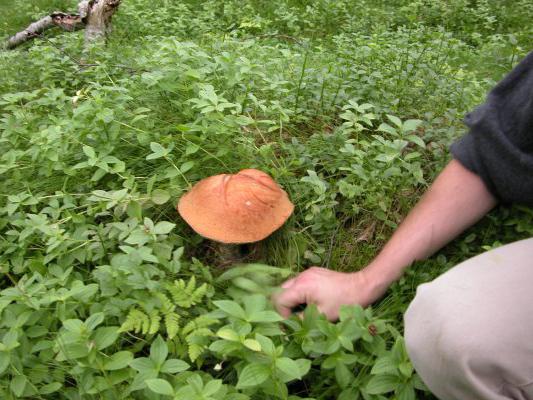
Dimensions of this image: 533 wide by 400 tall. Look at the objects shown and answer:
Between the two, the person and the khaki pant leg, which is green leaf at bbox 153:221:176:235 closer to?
the person

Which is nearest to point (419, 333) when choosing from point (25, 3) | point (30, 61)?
point (30, 61)

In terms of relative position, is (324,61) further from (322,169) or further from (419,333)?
(419,333)

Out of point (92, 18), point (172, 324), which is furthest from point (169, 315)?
point (92, 18)

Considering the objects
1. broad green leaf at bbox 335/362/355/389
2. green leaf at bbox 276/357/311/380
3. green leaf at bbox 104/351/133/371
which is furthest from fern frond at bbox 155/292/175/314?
broad green leaf at bbox 335/362/355/389

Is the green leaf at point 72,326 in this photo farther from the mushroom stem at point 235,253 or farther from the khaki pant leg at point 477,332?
the khaki pant leg at point 477,332

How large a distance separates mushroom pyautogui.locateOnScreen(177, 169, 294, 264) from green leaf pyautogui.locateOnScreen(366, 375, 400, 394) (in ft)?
2.60

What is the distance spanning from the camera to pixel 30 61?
15.4 feet

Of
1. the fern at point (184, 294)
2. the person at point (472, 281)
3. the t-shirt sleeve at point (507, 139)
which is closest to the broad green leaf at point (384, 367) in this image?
the person at point (472, 281)

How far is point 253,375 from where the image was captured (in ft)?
4.81

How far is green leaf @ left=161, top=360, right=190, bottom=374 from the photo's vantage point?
5.11ft

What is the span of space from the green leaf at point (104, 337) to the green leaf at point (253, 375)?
1.71 ft

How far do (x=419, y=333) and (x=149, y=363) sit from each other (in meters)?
0.92

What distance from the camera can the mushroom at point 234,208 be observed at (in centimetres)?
207

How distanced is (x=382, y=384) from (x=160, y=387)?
2.47 ft
